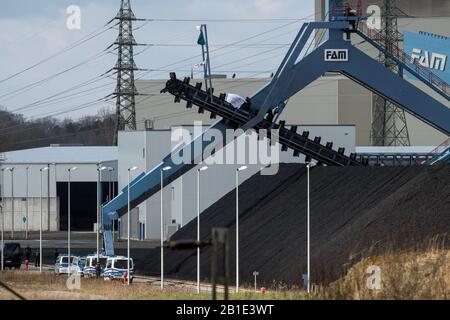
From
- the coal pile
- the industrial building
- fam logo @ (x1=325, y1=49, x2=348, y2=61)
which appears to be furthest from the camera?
the industrial building

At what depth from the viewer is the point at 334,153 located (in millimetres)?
60594

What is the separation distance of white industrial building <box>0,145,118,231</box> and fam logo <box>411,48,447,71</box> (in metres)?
33.6

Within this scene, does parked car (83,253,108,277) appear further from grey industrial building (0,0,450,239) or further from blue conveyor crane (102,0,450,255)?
grey industrial building (0,0,450,239)

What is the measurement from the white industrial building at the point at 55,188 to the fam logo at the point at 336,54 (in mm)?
51364

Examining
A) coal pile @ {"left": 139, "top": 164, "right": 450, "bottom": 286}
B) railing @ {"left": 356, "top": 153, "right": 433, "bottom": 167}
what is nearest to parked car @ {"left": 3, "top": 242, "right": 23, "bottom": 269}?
coal pile @ {"left": 139, "top": 164, "right": 450, "bottom": 286}

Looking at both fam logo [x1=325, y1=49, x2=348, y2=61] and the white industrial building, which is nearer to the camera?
fam logo [x1=325, y1=49, x2=348, y2=61]

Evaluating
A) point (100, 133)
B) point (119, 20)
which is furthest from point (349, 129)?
point (100, 133)

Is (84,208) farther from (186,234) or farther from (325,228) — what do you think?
(325,228)

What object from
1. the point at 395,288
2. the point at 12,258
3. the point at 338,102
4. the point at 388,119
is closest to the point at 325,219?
the point at 12,258

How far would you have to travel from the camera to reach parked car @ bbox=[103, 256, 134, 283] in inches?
2165

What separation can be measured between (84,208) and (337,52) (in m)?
59.0

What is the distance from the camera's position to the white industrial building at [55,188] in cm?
10900

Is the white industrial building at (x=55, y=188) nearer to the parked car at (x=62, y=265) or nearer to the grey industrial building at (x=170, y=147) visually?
the grey industrial building at (x=170, y=147)

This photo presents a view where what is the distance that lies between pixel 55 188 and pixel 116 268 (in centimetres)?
5408
